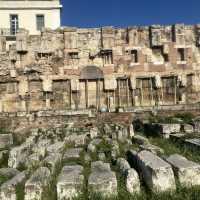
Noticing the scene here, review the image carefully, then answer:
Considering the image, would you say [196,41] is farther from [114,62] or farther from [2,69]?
[2,69]

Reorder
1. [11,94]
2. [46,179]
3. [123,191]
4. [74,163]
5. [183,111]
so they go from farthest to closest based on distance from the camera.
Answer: [11,94]
[183,111]
[74,163]
[46,179]
[123,191]

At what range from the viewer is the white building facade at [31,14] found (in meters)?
33.5

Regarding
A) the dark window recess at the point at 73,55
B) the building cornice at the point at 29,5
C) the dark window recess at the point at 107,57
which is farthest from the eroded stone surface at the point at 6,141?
the building cornice at the point at 29,5

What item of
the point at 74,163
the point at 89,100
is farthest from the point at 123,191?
the point at 89,100

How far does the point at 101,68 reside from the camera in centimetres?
2269

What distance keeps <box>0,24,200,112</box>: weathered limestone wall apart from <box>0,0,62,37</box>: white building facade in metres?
11.4

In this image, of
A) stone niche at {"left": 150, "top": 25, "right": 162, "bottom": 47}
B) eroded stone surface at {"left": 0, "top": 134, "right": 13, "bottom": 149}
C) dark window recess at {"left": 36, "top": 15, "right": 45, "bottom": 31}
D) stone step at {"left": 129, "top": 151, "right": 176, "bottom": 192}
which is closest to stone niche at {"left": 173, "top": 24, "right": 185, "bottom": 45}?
stone niche at {"left": 150, "top": 25, "right": 162, "bottom": 47}

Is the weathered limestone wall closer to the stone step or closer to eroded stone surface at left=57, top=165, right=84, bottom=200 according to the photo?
the stone step

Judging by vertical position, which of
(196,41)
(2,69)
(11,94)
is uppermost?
(196,41)

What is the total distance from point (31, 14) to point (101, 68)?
13.9m

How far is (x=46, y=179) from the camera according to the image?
5.49 m

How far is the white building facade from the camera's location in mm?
33469

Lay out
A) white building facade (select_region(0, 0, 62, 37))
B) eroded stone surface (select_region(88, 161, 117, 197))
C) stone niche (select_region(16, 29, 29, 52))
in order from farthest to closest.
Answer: white building facade (select_region(0, 0, 62, 37))
stone niche (select_region(16, 29, 29, 52))
eroded stone surface (select_region(88, 161, 117, 197))

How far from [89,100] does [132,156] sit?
607 inches
